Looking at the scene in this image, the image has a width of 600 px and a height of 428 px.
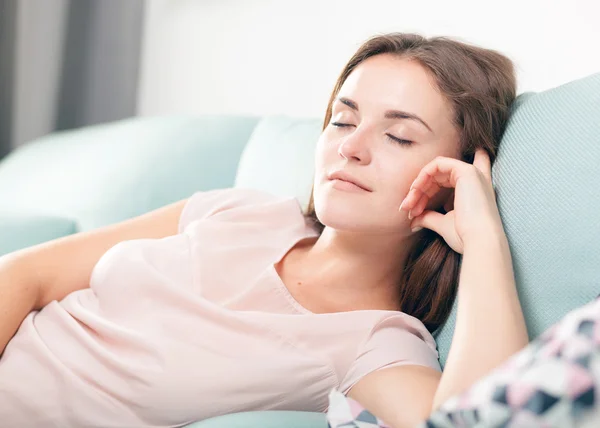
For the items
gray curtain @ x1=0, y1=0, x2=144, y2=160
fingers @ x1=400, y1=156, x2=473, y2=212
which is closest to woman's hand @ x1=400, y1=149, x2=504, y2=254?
fingers @ x1=400, y1=156, x2=473, y2=212

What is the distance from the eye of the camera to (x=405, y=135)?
120 centimetres

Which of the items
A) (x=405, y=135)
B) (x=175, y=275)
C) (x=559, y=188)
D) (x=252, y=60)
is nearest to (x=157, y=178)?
(x=252, y=60)

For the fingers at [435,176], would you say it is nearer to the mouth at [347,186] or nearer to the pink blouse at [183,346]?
the mouth at [347,186]

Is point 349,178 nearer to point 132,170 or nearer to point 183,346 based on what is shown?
point 183,346

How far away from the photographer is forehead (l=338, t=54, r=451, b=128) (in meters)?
1.21

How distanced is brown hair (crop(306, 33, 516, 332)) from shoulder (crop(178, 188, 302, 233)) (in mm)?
Answer: 257

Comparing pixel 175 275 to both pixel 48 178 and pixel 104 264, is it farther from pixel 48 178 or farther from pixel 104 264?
pixel 48 178

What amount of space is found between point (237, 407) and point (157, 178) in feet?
3.31

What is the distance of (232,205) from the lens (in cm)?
142

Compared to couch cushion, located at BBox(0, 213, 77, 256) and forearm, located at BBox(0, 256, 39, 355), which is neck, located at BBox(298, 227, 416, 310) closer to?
forearm, located at BBox(0, 256, 39, 355)

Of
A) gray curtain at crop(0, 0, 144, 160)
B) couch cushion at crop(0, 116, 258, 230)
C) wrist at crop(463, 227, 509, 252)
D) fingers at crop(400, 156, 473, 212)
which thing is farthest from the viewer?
gray curtain at crop(0, 0, 144, 160)

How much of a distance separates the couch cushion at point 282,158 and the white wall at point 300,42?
1.13 ft

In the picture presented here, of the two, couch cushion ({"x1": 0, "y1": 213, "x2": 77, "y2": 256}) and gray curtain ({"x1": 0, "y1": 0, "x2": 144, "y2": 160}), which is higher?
gray curtain ({"x1": 0, "y1": 0, "x2": 144, "y2": 160})

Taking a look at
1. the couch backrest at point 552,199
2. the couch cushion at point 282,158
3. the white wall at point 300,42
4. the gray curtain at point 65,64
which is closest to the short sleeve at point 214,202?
the couch cushion at point 282,158
